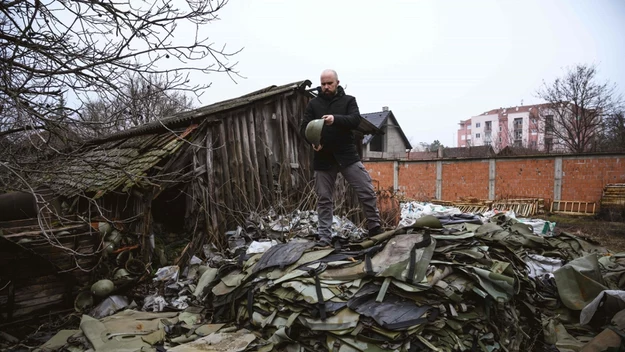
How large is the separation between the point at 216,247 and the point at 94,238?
1.83 metres

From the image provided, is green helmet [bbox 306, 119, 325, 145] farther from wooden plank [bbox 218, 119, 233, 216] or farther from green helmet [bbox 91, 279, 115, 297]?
green helmet [bbox 91, 279, 115, 297]

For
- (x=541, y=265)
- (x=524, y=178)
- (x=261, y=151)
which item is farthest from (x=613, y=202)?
(x=261, y=151)

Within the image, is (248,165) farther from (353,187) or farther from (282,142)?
(353,187)

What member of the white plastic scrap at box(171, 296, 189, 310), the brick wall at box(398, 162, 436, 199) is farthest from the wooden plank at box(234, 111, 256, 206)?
the brick wall at box(398, 162, 436, 199)

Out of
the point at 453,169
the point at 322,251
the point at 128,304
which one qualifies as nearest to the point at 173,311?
the point at 128,304

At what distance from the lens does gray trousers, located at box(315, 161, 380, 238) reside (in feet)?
14.1

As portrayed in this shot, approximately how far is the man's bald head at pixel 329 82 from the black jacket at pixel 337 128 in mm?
70

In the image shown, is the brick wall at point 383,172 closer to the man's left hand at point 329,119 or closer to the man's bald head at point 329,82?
the man's bald head at point 329,82

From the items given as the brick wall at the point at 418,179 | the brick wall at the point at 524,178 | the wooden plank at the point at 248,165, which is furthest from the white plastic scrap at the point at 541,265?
the brick wall at the point at 418,179

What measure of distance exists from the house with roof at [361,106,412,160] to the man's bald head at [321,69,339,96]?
93.6 ft

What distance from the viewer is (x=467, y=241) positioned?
372cm

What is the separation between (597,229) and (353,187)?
10.9 meters

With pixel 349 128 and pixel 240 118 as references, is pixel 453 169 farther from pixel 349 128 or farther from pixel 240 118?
pixel 349 128

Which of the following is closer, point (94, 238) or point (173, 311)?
point (173, 311)
